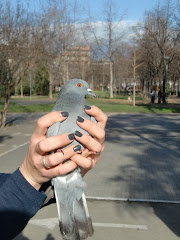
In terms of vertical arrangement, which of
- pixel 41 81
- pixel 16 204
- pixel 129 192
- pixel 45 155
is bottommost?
pixel 129 192

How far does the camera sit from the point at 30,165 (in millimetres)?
1709

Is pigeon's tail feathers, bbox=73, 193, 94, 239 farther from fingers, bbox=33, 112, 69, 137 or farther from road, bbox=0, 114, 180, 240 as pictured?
road, bbox=0, 114, 180, 240

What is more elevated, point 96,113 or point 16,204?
point 96,113

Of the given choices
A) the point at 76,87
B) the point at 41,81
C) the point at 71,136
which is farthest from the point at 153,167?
the point at 41,81

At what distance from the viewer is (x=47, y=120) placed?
1610 millimetres

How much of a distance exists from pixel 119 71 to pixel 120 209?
57481 mm

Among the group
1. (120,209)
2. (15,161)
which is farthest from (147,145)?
(120,209)

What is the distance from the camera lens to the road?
15.7 feet

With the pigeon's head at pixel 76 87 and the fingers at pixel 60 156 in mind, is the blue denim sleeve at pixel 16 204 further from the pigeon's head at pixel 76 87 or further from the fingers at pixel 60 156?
the pigeon's head at pixel 76 87

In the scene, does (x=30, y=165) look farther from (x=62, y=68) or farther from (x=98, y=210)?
(x=62, y=68)

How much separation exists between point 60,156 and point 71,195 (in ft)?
0.90

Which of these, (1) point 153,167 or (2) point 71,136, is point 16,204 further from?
(1) point 153,167

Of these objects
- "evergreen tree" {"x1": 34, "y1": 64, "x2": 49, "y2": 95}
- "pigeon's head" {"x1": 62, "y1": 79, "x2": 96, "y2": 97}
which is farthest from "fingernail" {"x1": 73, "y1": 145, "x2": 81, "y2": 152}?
"evergreen tree" {"x1": 34, "y1": 64, "x2": 49, "y2": 95}

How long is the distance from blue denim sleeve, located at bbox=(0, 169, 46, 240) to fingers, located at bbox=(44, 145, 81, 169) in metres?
0.23
